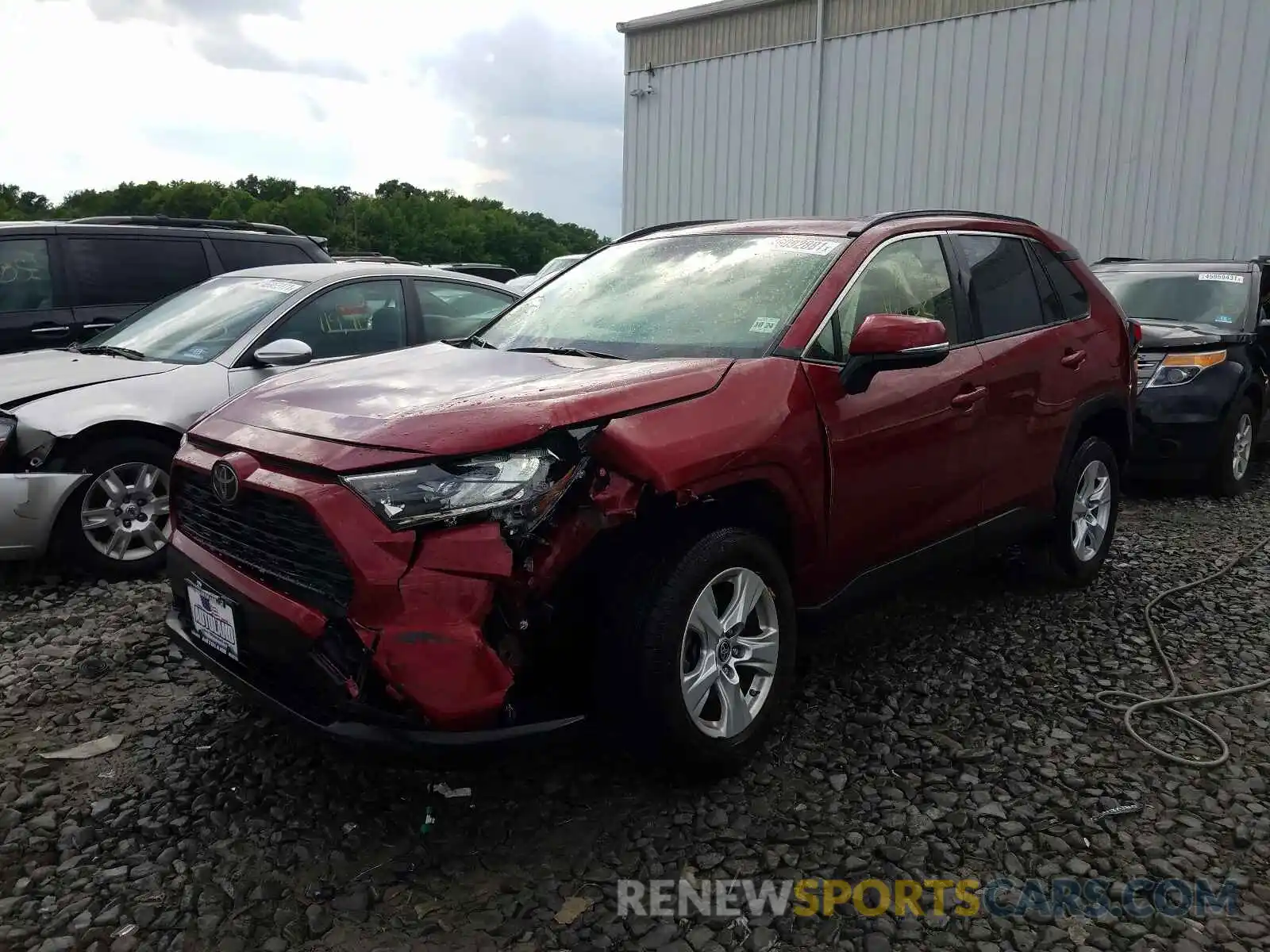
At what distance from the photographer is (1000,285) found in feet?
13.7

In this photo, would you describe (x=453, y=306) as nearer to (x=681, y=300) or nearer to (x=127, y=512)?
(x=127, y=512)

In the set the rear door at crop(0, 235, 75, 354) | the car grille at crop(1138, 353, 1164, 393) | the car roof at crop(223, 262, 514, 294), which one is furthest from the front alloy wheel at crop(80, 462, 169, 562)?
the car grille at crop(1138, 353, 1164, 393)

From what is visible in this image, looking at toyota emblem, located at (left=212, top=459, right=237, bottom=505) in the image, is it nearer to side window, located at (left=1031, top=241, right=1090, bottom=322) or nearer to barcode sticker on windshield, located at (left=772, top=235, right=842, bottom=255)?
barcode sticker on windshield, located at (left=772, top=235, right=842, bottom=255)

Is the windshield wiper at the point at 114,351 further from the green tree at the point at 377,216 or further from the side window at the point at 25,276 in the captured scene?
the green tree at the point at 377,216

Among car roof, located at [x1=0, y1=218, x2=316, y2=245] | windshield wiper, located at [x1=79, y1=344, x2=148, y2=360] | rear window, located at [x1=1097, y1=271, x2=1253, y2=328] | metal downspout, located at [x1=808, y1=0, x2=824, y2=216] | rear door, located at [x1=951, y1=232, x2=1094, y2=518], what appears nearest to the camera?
rear door, located at [x1=951, y1=232, x2=1094, y2=518]

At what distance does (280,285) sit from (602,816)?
395 cm

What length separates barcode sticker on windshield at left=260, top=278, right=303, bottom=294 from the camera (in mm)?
5477

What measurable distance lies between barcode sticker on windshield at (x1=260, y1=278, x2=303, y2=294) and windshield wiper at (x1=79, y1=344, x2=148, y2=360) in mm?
781

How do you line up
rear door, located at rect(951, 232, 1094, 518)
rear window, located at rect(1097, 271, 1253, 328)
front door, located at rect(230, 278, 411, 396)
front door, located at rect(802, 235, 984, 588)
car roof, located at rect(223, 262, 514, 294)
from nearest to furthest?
front door, located at rect(802, 235, 984, 588), rear door, located at rect(951, 232, 1094, 518), front door, located at rect(230, 278, 411, 396), car roof, located at rect(223, 262, 514, 294), rear window, located at rect(1097, 271, 1253, 328)

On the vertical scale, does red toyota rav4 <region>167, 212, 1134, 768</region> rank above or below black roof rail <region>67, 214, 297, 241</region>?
below

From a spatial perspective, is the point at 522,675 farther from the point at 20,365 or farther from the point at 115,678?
the point at 20,365

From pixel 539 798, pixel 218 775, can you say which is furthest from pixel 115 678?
pixel 539 798

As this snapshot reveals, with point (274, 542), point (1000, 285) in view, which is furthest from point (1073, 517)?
point (274, 542)

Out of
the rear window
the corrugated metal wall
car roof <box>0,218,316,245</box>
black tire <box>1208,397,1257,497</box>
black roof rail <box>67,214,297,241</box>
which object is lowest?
black tire <box>1208,397,1257,497</box>
